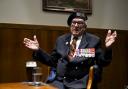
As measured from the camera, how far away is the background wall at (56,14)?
4.21 m

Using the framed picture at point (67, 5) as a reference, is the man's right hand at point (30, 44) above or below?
below

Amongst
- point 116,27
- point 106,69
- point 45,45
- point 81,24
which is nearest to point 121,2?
point 116,27

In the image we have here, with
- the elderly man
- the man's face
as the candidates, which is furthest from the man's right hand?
the man's face

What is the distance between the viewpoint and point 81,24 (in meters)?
3.28

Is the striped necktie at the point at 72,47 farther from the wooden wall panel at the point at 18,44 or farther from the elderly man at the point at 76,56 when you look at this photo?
the wooden wall panel at the point at 18,44

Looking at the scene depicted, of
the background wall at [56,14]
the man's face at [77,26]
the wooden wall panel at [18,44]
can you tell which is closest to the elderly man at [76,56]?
the man's face at [77,26]

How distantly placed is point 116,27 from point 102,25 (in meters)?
0.30

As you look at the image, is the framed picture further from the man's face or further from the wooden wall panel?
the man's face

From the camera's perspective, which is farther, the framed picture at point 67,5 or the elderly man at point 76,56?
the framed picture at point 67,5

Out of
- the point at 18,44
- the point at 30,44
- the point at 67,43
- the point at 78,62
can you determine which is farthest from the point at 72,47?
the point at 18,44

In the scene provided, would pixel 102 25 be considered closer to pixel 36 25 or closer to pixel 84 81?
pixel 36 25

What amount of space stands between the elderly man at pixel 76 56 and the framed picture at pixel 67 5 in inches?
45.7

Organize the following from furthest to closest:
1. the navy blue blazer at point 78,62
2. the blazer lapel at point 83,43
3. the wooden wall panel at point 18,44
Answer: the wooden wall panel at point 18,44 < the blazer lapel at point 83,43 < the navy blue blazer at point 78,62

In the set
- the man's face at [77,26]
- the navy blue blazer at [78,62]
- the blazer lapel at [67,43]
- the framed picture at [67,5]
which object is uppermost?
the framed picture at [67,5]
